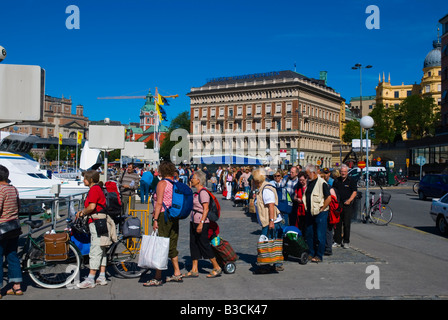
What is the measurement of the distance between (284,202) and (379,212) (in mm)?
5954

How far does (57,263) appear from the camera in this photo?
7.03m

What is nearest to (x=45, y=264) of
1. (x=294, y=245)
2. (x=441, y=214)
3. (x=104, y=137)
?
(x=294, y=245)

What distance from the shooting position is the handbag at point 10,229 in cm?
640

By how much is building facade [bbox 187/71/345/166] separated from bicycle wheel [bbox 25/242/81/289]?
93240mm

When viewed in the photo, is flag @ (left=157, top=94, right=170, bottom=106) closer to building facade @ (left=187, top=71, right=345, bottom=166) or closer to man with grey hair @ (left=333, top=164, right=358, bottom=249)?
man with grey hair @ (left=333, top=164, right=358, bottom=249)

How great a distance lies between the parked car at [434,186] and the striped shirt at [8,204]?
2431 cm

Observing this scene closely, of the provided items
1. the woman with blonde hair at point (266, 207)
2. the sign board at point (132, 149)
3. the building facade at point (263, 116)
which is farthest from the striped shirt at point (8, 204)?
the building facade at point (263, 116)

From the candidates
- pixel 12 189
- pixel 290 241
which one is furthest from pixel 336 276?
pixel 12 189

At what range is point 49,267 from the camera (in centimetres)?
717

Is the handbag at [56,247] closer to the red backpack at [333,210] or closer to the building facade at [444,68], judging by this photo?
the red backpack at [333,210]

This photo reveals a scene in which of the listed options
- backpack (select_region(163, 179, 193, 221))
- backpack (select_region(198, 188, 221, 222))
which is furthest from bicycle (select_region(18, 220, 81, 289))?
backpack (select_region(198, 188, 221, 222))

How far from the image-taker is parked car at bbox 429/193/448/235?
13.2 meters
